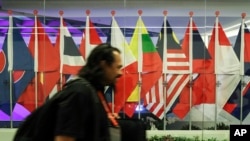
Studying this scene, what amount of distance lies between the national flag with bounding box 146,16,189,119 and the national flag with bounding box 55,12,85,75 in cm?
110

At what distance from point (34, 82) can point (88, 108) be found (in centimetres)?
391

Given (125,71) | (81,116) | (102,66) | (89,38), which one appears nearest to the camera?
(81,116)

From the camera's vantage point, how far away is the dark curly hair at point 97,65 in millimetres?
1279

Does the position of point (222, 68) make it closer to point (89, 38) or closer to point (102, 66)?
point (89, 38)

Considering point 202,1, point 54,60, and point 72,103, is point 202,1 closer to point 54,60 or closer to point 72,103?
point 54,60

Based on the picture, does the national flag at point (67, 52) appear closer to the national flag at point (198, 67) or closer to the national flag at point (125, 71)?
the national flag at point (125, 71)

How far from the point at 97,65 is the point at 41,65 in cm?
377

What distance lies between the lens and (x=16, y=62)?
4941 millimetres

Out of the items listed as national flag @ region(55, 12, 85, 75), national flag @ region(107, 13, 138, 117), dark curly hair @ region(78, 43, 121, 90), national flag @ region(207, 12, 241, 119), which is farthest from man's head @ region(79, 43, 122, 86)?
national flag @ region(207, 12, 241, 119)

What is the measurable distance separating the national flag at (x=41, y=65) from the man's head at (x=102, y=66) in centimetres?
368

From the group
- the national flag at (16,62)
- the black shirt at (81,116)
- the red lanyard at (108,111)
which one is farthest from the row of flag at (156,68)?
the black shirt at (81,116)

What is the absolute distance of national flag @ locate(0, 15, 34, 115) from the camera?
4.92 meters

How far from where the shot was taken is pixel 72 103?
117cm

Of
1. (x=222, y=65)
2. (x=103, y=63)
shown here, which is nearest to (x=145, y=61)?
(x=222, y=65)
